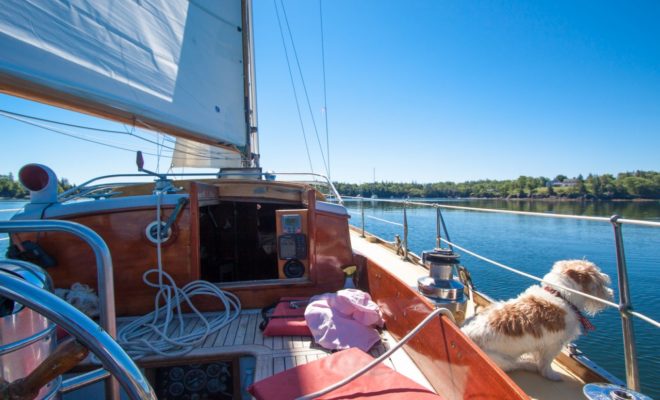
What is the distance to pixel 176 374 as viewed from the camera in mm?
1957

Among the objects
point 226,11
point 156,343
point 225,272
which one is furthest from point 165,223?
point 226,11

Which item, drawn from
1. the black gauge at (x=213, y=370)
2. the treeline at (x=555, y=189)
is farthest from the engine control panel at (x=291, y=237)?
the treeline at (x=555, y=189)

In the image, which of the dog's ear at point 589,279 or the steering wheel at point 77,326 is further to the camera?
the dog's ear at point 589,279

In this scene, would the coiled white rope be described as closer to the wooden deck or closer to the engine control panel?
the wooden deck

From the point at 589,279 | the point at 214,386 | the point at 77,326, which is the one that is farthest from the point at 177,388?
the point at 589,279

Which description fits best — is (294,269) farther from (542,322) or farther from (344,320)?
(542,322)

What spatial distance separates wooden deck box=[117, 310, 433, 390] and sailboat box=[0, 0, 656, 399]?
11 mm

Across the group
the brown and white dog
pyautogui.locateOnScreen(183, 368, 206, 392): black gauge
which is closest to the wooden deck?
pyautogui.locateOnScreen(183, 368, 206, 392): black gauge

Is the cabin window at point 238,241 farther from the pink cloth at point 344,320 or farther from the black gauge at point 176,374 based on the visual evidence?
the black gauge at point 176,374

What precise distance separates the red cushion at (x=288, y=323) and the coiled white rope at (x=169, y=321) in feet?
1.14

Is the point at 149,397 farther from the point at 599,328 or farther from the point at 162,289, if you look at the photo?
the point at 599,328

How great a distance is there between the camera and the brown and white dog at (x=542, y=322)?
1656 mm

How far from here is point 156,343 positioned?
202 centimetres

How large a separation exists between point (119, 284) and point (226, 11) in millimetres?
3398
